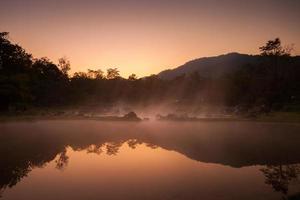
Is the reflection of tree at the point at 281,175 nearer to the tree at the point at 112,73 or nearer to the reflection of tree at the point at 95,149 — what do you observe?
the reflection of tree at the point at 95,149

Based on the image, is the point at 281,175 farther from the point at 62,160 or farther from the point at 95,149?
the point at 95,149

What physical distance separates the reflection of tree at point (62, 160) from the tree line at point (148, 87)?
30472mm

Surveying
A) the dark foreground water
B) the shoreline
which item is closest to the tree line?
the shoreline

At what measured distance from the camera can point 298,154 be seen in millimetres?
18062

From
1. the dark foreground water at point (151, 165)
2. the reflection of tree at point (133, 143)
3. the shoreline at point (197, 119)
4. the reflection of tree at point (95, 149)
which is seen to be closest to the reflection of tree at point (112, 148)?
the dark foreground water at point (151, 165)

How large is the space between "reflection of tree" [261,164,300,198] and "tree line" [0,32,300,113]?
99.9 ft

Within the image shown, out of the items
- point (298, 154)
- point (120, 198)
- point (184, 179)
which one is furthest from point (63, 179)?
point (298, 154)

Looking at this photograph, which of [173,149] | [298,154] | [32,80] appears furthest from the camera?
[32,80]

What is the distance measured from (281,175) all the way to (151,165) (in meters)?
6.25

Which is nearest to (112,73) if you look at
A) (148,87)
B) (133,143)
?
(148,87)

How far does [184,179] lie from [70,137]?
596 inches

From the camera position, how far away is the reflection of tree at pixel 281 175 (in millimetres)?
11922

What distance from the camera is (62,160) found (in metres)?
18.2

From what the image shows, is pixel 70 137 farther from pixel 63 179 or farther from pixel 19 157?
pixel 63 179
